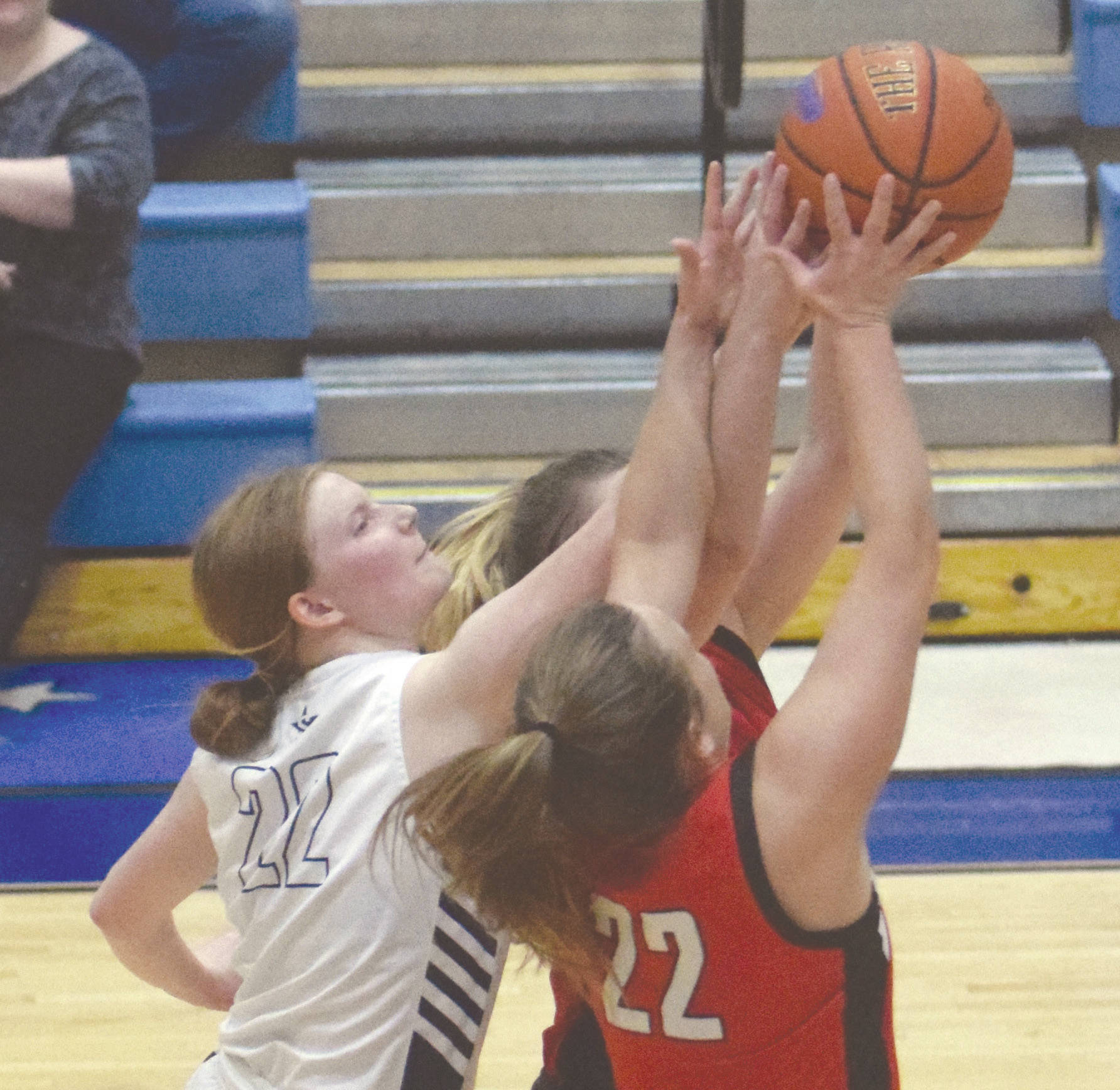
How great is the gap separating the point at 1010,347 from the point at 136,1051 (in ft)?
9.41

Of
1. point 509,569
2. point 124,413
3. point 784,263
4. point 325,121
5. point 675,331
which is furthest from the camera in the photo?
point 325,121

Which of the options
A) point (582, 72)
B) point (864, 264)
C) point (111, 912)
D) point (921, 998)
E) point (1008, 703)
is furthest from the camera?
point (582, 72)

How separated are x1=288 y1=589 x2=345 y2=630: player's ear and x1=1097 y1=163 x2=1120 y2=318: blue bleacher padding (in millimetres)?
3185

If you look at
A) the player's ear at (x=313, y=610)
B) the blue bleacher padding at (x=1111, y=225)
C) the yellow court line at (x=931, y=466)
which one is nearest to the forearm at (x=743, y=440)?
the player's ear at (x=313, y=610)

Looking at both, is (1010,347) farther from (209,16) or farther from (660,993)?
(660,993)

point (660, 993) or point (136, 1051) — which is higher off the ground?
point (660, 993)

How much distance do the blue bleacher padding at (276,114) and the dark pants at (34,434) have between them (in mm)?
1059

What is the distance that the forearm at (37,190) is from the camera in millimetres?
3291

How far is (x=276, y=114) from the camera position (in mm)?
4344

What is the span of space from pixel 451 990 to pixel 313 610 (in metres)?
0.35

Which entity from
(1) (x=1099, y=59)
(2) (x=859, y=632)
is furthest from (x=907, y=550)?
(1) (x=1099, y=59)

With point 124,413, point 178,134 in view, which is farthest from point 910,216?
point 178,134

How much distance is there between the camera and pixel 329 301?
13.9 ft

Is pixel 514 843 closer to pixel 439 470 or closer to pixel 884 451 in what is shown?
pixel 884 451
